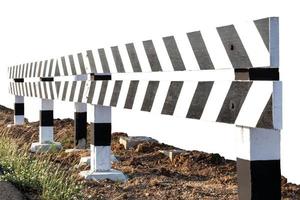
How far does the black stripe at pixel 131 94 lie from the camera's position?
24.5ft

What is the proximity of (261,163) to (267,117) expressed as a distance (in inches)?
18.6

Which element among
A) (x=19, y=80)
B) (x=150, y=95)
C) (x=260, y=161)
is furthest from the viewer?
(x=19, y=80)

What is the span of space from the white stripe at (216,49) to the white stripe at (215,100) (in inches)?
6.3

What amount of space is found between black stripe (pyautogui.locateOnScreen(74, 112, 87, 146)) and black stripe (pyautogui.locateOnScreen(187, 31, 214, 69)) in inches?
307

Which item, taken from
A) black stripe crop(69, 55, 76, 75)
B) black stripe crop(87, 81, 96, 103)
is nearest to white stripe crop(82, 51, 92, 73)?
black stripe crop(87, 81, 96, 103)

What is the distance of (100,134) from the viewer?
896 centimetres

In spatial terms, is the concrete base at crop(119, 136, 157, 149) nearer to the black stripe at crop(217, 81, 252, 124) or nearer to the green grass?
the green grass

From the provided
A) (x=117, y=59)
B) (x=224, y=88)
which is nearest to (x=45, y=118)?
(x=117, y=59)

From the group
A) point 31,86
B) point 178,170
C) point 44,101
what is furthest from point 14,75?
point 178,170

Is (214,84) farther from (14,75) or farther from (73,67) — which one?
(14,75)

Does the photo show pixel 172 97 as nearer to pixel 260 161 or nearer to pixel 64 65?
pixel 260 161

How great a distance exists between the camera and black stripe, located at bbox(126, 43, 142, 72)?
7.52 metres

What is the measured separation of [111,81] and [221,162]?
3.60 metres

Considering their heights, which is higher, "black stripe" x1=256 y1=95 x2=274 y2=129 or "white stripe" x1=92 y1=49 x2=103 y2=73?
"white stripe" x1=92 y1=49 x2=103 y2=73
